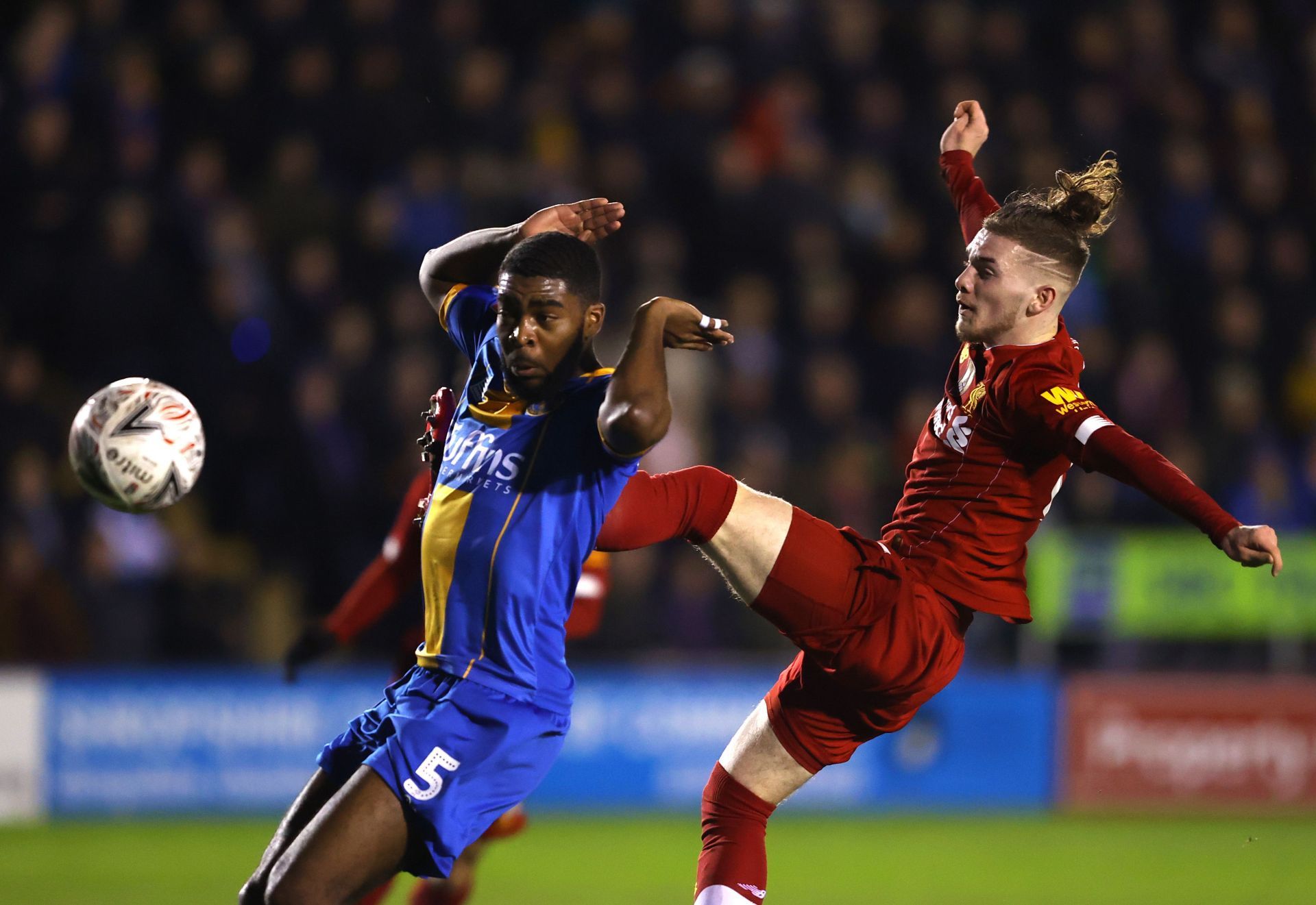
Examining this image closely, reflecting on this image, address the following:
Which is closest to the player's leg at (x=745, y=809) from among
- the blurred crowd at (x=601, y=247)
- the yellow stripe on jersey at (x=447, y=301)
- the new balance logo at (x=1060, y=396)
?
the new balance logo at (x=1060, y=396)

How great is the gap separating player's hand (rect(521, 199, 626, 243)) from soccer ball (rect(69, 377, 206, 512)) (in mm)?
1157

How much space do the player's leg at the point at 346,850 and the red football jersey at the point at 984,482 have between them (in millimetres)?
1756

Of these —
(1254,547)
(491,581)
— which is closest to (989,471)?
(1254,547)

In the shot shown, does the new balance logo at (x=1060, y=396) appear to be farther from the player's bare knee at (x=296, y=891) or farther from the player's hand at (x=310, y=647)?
the player's hand at (x=310, y=647)

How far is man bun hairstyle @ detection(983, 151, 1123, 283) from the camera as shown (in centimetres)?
469

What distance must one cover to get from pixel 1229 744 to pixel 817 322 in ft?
13.0

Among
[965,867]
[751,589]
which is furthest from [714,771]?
[965,867]

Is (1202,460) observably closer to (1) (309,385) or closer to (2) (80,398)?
(1) (309,385)

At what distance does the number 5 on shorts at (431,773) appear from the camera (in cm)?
382

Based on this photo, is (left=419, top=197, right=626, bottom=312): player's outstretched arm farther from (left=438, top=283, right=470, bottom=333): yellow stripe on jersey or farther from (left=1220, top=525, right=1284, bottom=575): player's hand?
(left=1220, top=525, right=1284, bottom=575): player's hand

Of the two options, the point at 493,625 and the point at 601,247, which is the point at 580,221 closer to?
the point at 493,625

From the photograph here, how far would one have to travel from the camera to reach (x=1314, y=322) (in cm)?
1195

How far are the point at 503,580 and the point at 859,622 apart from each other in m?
1.14

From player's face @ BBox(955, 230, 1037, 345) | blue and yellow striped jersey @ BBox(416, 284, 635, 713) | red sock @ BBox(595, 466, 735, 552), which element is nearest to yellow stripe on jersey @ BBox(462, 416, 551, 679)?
blue and yellow striped jersey @ BBox(416, 284, 635, 713)
